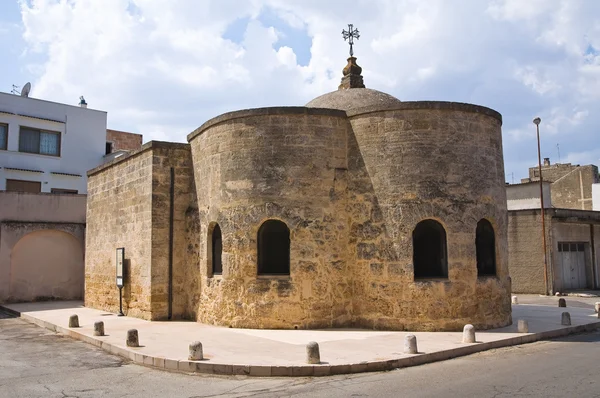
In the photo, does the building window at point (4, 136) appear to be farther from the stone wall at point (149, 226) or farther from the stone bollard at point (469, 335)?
the stone bollard at point (469, 335)

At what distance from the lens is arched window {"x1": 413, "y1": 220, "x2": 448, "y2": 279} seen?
12117 millimetres

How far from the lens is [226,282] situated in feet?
40.2

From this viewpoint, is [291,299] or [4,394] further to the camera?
[291,299]

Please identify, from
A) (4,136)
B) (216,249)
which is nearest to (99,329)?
(216,249)

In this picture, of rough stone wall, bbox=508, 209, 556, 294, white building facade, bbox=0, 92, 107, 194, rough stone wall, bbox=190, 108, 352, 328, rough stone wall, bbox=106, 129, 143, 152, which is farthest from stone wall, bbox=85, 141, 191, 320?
rough stone wall, bbox=106, 129, 143, 152

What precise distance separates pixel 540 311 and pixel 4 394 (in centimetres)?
1354

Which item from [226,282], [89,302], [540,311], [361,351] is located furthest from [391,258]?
[89,302]

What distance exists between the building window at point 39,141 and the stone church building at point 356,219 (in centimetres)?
1680

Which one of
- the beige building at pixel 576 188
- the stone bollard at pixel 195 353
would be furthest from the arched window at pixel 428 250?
the beige building at pixel 576 188

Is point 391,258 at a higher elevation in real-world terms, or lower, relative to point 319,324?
higher

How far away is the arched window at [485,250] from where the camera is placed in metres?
12.6

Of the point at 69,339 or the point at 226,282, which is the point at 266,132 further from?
the point at 69,339

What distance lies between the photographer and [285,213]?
1200cm

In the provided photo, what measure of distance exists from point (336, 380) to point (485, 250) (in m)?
6.47
